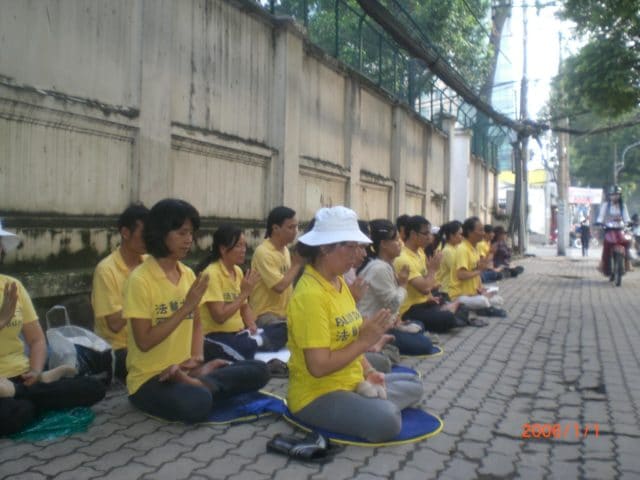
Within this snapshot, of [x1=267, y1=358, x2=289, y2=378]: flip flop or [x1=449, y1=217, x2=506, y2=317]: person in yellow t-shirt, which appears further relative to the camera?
[x1=449, y1=217, x2=506, y2=317]: person in yellow t-shirt

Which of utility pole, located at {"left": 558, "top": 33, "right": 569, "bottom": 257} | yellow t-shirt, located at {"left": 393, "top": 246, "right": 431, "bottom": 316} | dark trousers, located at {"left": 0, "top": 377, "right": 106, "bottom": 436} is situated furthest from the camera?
utility pole, located at {"left": 558, "top": 33, "right": 569, "bottom": 257}

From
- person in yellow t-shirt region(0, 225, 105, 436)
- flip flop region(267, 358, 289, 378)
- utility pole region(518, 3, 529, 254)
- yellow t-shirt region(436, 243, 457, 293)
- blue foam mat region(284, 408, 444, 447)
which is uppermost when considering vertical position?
utility pole region(518, 3, 529, 254)

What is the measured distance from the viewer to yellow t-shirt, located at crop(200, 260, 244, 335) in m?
4.94

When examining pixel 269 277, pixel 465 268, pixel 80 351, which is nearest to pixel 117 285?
pixel 80 351

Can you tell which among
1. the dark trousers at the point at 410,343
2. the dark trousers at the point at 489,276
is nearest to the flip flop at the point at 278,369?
the dark trousers at the point at 410,343

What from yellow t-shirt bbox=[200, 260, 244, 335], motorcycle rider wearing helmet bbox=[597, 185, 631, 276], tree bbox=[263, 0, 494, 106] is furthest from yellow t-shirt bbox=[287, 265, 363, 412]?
motorcycle rider wearing helmet bbox=[597, 185, 631, 276]

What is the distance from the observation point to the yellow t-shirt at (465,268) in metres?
8.16

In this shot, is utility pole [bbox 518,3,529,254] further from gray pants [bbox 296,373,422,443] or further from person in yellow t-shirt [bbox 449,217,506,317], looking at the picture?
gray pants [bbox 296,373,422,443]

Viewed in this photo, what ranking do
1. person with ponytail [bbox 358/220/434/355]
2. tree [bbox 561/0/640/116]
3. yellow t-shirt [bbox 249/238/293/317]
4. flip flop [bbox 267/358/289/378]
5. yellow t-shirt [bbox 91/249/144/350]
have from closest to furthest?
→ 1. yellow t-shirt [bbox 91/249/144/350]
2. flip flop [bbox 267/358/289/378]
3. person with ponytail [bbox 358/220/434/355]
4. yellow t-shirt [bbox 249/238/293/317]
5. tree [bbox 561/0/640/116]

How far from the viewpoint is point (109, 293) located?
4562mm

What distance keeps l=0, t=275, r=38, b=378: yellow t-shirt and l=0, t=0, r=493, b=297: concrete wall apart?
1.04 metres

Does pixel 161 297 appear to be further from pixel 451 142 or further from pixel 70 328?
pixel 451 142

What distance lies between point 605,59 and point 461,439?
12096mm
